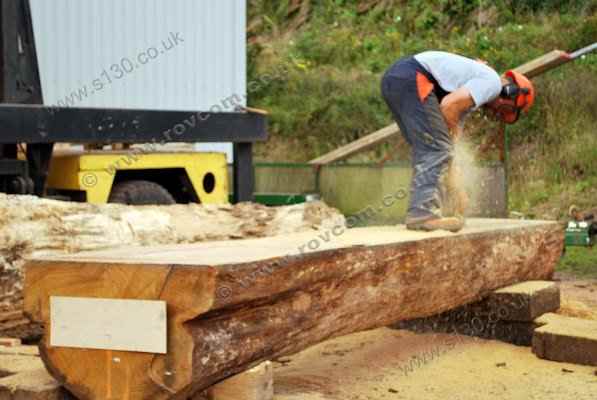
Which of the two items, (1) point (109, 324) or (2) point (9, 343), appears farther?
(2) point (9, 343)

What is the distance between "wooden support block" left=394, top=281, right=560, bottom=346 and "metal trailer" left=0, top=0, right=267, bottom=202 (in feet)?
8.01

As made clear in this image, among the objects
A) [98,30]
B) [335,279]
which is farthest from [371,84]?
[335,279]

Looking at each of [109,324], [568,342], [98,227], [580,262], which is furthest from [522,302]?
[580,262]

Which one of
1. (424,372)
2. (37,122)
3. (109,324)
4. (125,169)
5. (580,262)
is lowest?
(424,372)

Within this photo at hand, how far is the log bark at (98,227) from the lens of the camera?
5961 millimetres

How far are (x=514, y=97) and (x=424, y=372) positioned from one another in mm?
1919

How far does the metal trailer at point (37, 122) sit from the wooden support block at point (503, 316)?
96.1 inches

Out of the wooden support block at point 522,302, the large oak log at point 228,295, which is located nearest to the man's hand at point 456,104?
the large oak log at point 228,295

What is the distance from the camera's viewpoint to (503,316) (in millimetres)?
6867

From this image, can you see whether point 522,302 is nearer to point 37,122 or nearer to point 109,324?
point 109,324

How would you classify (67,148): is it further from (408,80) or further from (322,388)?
(322,388)

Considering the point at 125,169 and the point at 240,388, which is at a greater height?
the point at 125,169

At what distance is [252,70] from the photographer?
17.8 m

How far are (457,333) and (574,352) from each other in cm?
116
